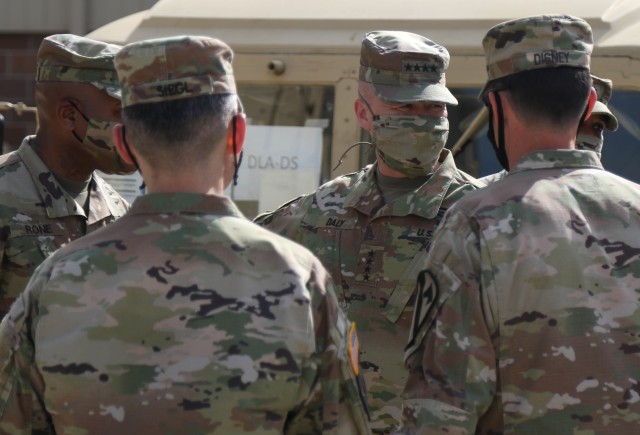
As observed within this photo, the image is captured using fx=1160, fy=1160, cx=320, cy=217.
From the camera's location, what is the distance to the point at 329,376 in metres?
2.27

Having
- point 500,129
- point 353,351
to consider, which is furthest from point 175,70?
point 500,129

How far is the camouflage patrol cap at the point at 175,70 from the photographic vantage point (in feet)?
7.49

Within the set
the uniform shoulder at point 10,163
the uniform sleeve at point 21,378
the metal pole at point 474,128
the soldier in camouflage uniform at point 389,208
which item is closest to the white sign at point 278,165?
the metal pole at point 474,128

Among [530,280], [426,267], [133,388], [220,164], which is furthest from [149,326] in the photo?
[530,280]

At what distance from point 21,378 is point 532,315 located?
1071mm

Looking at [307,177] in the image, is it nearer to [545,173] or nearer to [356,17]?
[356,17]

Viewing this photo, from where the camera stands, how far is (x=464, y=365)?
8.06 feet

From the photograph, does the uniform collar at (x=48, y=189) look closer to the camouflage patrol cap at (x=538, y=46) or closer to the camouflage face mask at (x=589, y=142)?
the camouflage patrol cap at (x=538, y=46)

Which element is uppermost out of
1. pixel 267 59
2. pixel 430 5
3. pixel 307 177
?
pixel 430 5

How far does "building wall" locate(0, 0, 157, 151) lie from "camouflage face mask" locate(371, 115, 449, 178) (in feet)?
17.1

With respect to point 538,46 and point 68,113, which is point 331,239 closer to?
point 68,113

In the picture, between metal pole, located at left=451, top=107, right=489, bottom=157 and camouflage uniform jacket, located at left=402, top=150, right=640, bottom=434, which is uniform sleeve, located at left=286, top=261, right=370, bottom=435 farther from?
metal pole, located at left=451, top=107, right=489, bottom=157

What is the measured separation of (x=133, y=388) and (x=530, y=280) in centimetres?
89

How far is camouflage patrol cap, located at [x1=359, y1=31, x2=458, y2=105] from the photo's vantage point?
3.57m
